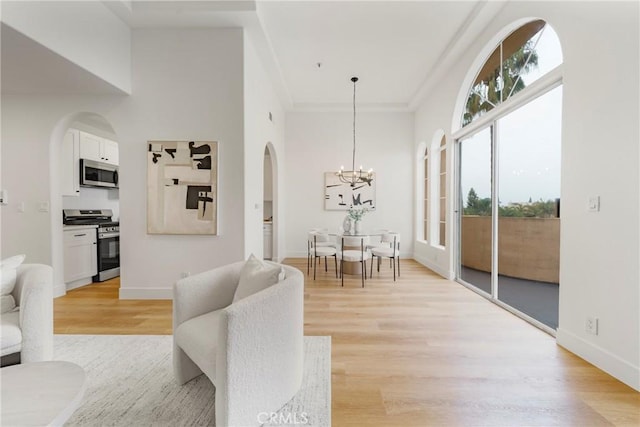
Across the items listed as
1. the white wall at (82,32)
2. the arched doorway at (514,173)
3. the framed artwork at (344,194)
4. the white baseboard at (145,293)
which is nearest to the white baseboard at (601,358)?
the arched doorway at (514,173)

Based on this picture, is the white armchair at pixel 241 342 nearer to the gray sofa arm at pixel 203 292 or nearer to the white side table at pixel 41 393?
the gray sofa arm at pixel 203 292

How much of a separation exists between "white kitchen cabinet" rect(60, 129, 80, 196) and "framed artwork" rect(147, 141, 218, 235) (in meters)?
1.92

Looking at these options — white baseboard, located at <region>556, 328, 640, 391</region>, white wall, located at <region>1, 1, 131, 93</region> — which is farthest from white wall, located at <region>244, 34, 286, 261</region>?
white baseboard, located at <region>556, 328, 640, 391</region>

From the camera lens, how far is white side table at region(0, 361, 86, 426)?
1.00 meters

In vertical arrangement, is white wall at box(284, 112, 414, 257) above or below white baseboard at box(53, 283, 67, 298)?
above

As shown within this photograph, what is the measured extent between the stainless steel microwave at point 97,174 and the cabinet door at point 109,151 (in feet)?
0.33

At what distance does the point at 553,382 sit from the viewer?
1.95m

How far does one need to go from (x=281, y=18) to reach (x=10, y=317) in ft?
12.0

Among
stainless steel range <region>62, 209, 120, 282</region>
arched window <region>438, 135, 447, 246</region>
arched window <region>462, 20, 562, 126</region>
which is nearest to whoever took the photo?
arched window <region>462, 20, 562, 126</region>

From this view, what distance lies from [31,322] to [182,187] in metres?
1.98

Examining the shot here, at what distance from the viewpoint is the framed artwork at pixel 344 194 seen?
649 cm

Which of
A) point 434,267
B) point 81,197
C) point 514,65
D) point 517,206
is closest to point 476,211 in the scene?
point 517,206

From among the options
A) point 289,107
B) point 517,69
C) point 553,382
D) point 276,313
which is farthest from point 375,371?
point 289,107

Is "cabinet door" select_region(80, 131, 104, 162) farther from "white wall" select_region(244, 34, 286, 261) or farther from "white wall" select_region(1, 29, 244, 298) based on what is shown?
"white wall" select_region(244, 34, 286, 261)
